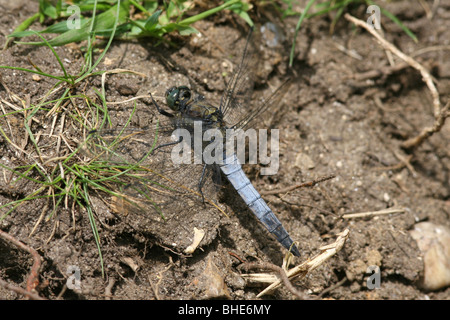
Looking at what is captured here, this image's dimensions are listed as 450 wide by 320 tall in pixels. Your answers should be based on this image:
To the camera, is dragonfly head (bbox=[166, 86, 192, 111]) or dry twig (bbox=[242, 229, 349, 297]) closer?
dry twig (bbox=[242, 229, 349, 297])

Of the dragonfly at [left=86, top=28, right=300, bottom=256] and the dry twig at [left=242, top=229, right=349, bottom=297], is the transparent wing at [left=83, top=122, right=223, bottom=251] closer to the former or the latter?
the dragonfly at [left=86, top=28, right=300, bottom=256]

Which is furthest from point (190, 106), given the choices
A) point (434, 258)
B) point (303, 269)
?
point (434, 258)

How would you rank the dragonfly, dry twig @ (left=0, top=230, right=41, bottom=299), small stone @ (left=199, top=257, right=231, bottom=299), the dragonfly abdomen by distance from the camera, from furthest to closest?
Answer: the dragonfly abdomen < the dragonfly < small stone @ (left=199, top=257, right=231, bottom=299) < dry twig @ (left=0, top=230, right=41, bottom=299)

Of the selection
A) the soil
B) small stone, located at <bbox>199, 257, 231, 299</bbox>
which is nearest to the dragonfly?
the soil

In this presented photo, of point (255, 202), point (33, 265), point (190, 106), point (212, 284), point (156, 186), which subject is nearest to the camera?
point (33, 265)

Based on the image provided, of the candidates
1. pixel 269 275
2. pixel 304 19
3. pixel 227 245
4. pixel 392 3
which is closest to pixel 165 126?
pixel 227 245

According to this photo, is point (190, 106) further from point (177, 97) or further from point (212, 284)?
point (212, 284)

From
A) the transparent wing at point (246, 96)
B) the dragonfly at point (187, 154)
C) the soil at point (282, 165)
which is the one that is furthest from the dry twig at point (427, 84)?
the dragonfly at point (187, 154)

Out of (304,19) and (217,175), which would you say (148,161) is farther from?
(304,19)

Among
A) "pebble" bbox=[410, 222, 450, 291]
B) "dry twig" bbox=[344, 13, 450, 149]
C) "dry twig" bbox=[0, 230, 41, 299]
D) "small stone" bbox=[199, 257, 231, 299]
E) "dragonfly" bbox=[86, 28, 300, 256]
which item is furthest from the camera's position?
"dry twig" bbox=[344, 13, 450, 149]
